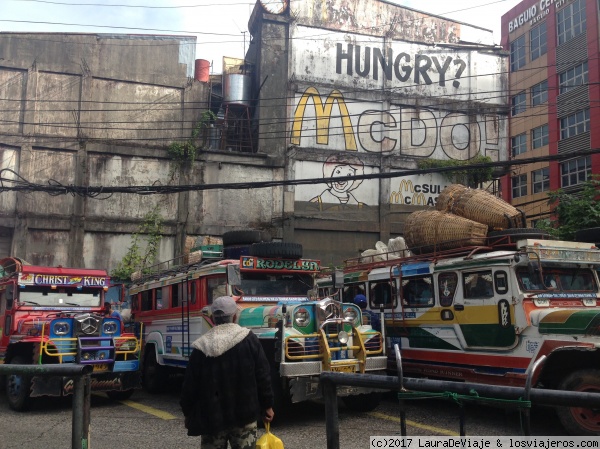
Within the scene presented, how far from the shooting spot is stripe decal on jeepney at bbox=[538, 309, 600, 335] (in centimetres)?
740

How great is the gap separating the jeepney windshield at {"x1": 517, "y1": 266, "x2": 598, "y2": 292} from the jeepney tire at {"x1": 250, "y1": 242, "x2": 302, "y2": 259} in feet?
12.7

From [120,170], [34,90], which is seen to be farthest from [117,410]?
[34,90]

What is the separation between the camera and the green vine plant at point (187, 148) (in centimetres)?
2303

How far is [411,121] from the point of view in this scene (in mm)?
26031

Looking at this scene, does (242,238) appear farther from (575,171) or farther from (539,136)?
(539,136)

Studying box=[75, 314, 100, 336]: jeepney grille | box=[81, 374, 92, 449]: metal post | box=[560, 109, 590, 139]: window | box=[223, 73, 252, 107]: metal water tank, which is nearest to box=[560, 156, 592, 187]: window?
box=[560, 109, 590, 139]: window

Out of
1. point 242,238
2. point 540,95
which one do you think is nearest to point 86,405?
point 242,238

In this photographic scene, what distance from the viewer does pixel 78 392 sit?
15.8 ft

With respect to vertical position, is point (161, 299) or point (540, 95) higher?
point (540, 95)

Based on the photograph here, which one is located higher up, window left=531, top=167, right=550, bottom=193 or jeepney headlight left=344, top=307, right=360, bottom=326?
window left=531, top=167, right=550, bottom=193

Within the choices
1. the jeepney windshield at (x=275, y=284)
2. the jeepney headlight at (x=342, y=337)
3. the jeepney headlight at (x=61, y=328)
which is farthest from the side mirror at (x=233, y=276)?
the jeepney headlight at (x=61, y=328)

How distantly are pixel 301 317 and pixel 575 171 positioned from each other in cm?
3144

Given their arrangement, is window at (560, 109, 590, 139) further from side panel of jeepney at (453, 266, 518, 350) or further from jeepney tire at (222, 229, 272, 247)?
side panel of jeepney at (453, 266, 518, 350)

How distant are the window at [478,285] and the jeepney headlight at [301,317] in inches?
107
